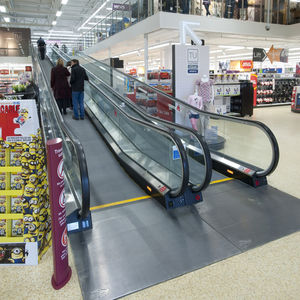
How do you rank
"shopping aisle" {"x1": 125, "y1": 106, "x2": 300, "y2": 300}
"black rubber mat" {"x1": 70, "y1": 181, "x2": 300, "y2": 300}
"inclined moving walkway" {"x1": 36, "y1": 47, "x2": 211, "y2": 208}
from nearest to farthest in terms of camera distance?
"shopping aisle" {"x1": 125, "y1": 106, "x2": 300, "y2": 300}, "black rubber mat" {"x1": 70, "y1": 181, "x2": 300, "y2": 300}, "inclined moving walkway" {"x1": 36, "y1": 47, "x2": 211, "y2": 208}

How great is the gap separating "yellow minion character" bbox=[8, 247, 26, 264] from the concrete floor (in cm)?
6

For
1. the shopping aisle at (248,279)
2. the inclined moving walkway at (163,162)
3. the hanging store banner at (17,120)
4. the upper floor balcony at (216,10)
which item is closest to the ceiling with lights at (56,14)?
the upper floor balcony at (216,10)

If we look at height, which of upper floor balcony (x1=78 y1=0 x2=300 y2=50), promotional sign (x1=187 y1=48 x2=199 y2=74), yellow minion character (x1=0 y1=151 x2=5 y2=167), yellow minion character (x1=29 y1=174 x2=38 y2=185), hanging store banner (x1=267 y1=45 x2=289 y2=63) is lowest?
yellow minion character (x1=29 y1=174 x2=38 y2=185)

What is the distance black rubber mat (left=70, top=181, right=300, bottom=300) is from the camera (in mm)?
2350

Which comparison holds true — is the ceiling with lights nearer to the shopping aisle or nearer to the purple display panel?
the purple display panel

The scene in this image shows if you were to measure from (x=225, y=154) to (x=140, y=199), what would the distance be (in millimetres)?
1951

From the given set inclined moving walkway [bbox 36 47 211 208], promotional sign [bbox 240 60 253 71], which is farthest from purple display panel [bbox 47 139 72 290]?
promotional sign [bbox 240 60 253 71]

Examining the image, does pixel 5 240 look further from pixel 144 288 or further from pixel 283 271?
pixel 283 271

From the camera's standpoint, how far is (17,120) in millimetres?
2564

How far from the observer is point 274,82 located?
47.4 feet

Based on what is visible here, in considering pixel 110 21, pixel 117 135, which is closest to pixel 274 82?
pixel 110 21

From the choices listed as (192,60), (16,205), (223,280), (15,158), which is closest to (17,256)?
(16,205)

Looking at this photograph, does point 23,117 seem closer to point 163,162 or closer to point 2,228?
point 2,228

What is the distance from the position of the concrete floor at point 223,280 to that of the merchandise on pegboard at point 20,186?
16cm
